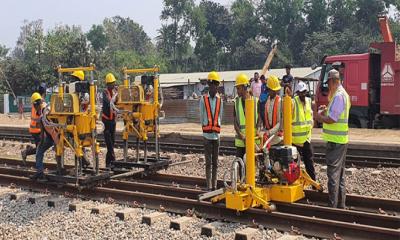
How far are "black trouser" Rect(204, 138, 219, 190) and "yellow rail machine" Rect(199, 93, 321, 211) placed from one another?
959 millimetres

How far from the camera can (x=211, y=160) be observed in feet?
27.9

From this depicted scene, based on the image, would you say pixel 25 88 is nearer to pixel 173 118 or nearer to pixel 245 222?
pixel 173 118

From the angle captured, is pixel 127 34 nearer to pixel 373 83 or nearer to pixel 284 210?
pixel 373 83

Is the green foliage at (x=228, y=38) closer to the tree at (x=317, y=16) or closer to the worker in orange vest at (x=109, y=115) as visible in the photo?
the tree at (x=317, y=16)

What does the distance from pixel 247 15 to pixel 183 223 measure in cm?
7642

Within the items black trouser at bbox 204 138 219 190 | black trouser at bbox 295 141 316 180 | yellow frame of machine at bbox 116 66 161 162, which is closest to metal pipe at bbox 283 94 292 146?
black trouser at bbox 295 141 316 180

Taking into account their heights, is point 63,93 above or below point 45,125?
above

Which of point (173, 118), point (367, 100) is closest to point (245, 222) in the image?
point (367, 100)

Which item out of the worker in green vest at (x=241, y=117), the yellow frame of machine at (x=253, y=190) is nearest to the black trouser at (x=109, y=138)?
the worker in green vest at (x=241, y=117)

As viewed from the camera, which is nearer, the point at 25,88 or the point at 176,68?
the point at 25,88

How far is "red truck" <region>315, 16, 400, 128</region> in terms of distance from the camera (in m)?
16.4

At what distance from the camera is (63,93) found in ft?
29.4

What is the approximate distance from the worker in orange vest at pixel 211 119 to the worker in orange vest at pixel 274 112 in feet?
3.32

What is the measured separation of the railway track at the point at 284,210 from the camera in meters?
6.20
